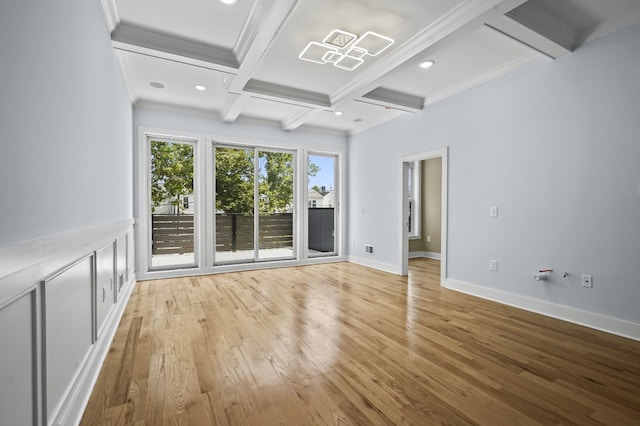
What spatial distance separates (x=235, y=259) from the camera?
5527 mm

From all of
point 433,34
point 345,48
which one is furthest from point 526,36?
point 345,48

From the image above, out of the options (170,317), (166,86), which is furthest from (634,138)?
(166,86)

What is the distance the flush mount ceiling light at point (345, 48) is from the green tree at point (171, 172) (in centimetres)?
287

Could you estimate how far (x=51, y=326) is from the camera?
133 centimetres

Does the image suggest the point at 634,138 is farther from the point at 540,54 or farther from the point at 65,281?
the point at 65,281

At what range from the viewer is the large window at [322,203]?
6277mm

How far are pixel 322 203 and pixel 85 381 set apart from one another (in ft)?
17.0

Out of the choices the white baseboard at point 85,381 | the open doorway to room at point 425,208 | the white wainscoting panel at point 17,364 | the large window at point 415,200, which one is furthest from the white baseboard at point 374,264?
the white wainscoting panel at point 17,364

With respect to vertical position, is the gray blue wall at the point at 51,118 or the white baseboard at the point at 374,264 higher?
the gray blue wall at the point at 51,118

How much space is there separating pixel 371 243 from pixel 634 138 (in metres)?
3.83

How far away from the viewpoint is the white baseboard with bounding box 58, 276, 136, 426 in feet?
4.76

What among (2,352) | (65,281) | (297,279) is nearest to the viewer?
(2,352)

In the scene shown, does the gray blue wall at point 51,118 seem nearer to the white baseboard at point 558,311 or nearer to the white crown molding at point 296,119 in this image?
the white crown molding at point 296,119

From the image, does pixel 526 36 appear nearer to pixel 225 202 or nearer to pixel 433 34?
pixel 433 34
